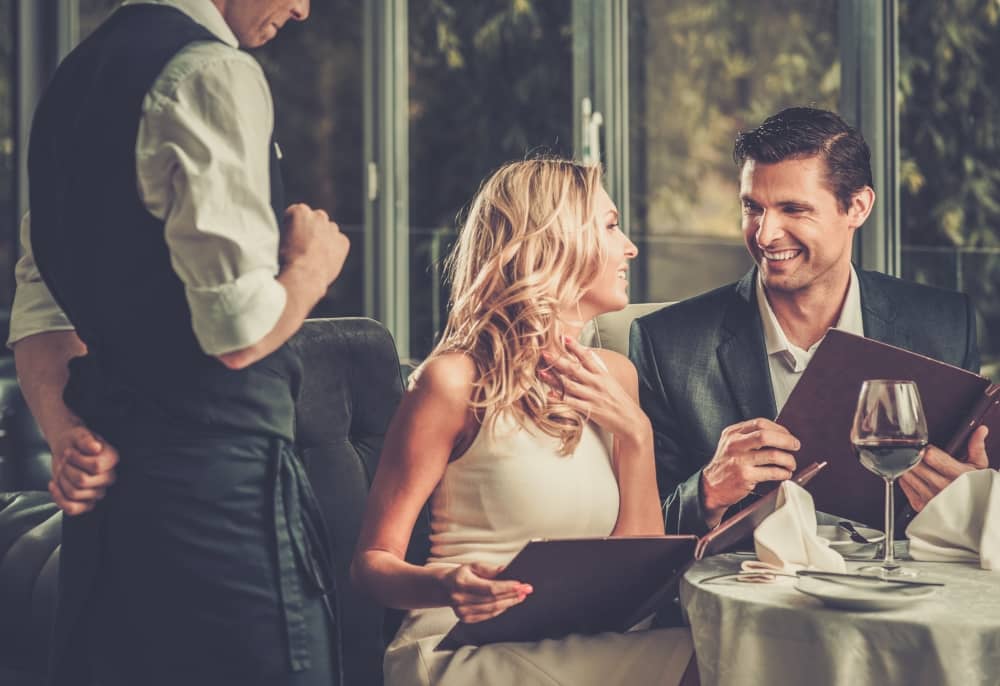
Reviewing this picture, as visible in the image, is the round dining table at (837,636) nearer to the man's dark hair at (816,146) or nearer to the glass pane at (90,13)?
the man's dark hair at (816,146)

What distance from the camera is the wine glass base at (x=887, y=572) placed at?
1615mm

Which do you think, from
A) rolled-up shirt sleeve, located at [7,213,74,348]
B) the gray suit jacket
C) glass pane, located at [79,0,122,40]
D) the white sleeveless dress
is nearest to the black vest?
rolled-up shirt sleeve, located at [7,213,74,348]

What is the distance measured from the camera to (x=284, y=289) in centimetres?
141

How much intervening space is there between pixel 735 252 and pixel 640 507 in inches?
80.1

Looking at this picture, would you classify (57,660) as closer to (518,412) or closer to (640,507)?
(518,412)

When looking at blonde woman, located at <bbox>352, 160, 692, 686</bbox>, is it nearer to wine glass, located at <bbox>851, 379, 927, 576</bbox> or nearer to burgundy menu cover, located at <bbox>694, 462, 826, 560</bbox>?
burgundy menu cover, located at <bbox>694, 462, 826, 560</bbox>

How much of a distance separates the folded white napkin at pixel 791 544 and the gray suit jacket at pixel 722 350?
0.61 metres

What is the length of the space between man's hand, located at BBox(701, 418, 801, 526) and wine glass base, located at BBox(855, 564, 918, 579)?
21 centimetres

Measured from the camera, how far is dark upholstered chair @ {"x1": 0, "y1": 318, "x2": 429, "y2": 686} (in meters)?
2.44

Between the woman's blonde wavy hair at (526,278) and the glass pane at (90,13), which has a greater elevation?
the glass pane at (90,13)

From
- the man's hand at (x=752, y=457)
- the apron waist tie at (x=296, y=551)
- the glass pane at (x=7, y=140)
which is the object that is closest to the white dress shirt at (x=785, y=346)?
the man's hand at (x=752, y=457)

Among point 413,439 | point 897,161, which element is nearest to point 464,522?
point 413,439

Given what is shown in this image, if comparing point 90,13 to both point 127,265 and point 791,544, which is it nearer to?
point 127,265

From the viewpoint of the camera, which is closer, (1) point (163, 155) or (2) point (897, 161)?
(1) point (163, 155)
